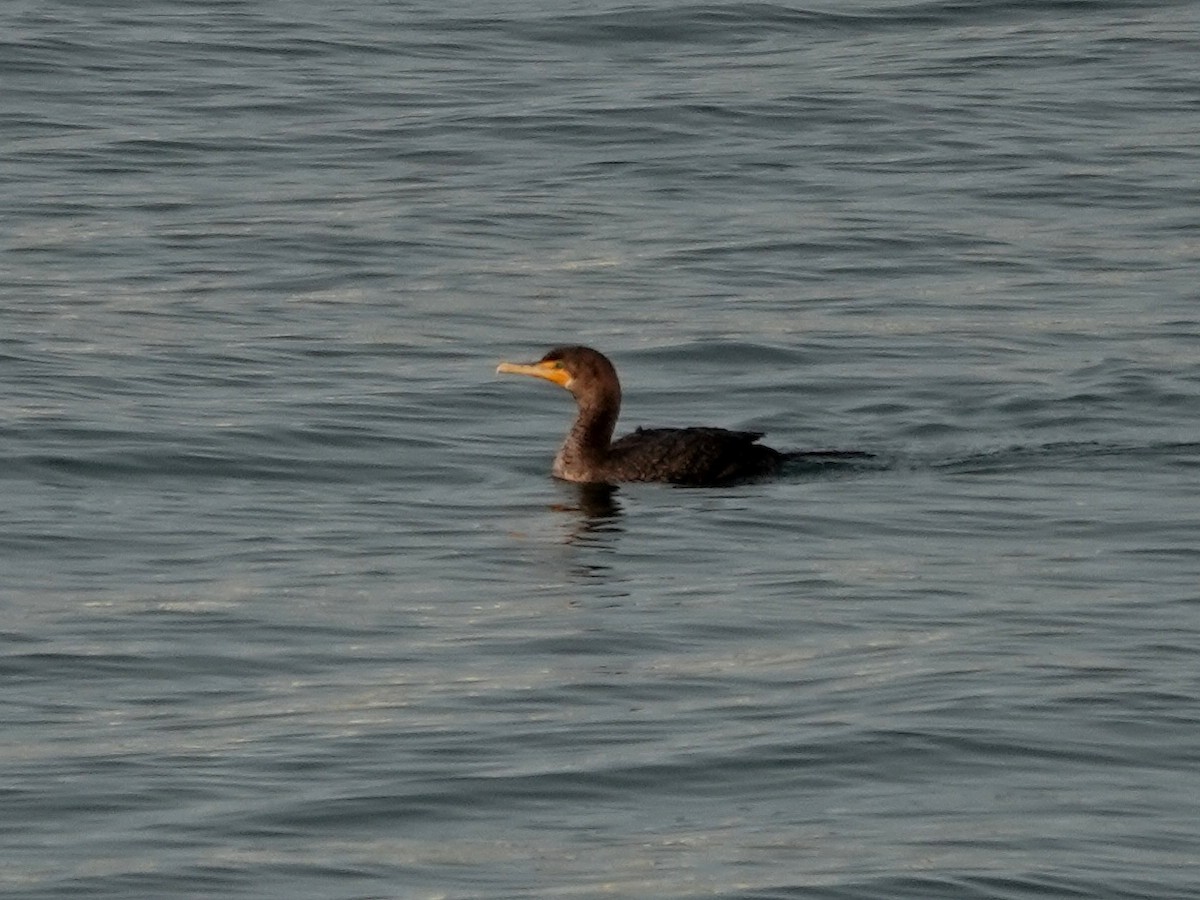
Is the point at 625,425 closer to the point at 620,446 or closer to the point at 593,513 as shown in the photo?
the point at 620,446

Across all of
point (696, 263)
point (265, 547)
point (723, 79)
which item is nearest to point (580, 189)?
point (696, 263)

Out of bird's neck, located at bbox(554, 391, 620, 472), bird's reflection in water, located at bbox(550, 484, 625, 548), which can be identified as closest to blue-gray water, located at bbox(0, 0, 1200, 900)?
bird's reflection in water, located at bbox(550, 484, 625, 548)

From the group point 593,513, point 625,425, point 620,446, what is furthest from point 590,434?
point 625,425

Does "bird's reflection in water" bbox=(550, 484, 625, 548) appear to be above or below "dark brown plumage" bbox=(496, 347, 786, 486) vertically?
below

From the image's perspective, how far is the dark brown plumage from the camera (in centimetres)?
1425

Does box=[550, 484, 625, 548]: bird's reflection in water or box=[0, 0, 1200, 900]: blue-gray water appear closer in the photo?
box=[0, 0, 1200, 900]: blue-gray water

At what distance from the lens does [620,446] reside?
583 inches

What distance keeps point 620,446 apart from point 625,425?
1435mm

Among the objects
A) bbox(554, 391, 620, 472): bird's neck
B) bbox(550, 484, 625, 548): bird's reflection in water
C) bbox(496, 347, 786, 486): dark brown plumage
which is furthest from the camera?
bbox(554, 391, 620, 472): bird's neck

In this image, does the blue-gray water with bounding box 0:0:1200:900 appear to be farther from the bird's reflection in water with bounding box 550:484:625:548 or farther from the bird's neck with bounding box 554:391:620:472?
the bird's neck with bounding box 554:391:620:472

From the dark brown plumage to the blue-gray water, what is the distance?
133 millimetres

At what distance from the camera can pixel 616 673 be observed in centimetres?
1052

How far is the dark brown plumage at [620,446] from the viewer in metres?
14.2

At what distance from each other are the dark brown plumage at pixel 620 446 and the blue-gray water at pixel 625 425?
0.44ft
